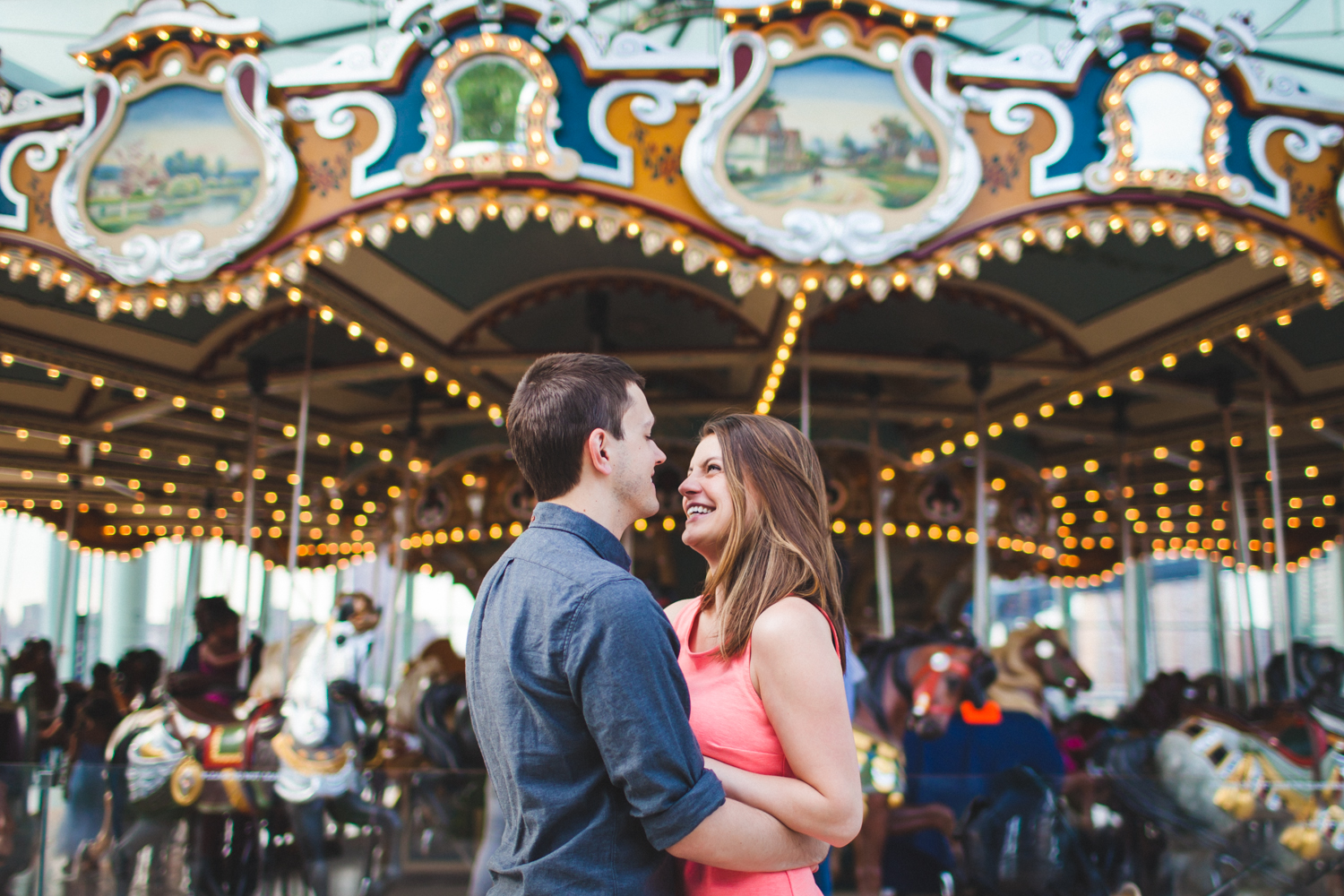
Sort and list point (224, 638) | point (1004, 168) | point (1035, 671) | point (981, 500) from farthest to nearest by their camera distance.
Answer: point (981, 500) → point (1035, 671) → point (224, 638) → point (1004, 168)

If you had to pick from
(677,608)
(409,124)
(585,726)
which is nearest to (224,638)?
(409,124)

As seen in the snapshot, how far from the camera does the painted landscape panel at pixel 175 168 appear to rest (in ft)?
13.3

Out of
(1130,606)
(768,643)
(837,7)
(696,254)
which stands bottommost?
(1130,606)

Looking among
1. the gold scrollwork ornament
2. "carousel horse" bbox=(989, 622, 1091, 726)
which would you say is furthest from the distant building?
the gold scrollwork ornament

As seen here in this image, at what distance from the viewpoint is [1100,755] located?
590cm

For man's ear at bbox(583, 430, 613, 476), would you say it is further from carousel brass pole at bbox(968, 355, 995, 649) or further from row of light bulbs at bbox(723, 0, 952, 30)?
carousel brass pole at bbox(968, 355, 995, 649)

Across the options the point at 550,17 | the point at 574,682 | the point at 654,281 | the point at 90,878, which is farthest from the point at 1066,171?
the point at 90,878

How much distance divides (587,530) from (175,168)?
3.71 metres

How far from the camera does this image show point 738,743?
3.83 ft

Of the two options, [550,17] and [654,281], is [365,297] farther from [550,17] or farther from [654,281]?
[550,17]

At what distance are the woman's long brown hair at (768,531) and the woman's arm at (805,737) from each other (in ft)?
0.22

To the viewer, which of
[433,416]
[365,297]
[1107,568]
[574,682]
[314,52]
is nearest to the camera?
A: [574,682]

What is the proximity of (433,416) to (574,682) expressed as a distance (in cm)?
700

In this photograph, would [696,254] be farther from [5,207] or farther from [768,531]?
[5,207]
